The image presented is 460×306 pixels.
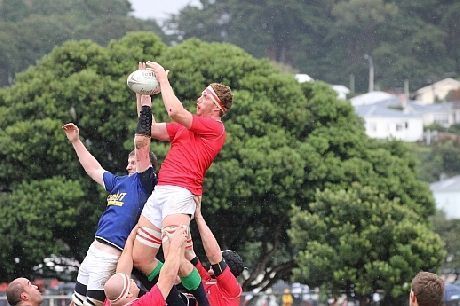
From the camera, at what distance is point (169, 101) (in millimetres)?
10953

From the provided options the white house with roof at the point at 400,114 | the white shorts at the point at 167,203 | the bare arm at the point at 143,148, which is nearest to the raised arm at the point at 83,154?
the bare arm at the point at 143,148

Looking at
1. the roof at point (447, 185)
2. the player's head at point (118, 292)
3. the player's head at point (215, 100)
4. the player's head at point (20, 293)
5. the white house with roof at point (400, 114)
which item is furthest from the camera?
the white house with roof at point (400, 114)

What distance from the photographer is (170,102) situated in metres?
11.0

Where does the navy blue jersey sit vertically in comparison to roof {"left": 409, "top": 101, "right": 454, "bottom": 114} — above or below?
above

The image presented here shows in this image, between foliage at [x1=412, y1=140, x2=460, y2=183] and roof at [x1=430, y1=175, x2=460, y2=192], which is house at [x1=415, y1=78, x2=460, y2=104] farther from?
roof at [x1=430, y1=175, x2=460, y2=192]

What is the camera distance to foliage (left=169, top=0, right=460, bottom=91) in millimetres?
138750

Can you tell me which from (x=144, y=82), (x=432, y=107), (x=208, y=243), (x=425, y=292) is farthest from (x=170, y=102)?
(x=432, y=107)

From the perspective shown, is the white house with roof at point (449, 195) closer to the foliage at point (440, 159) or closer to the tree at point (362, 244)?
the foliage at point (440, 159)

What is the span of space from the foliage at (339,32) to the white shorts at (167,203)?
413ft

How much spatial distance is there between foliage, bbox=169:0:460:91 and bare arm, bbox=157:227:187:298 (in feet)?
419

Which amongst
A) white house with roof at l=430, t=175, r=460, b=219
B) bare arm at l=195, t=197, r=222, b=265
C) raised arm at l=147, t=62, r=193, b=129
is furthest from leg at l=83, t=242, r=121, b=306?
white house with roof at l=430, t=175, r=460, b=219

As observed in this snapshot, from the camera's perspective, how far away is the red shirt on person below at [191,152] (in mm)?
11250

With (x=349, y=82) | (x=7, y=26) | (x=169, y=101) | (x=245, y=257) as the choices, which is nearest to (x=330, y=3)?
(x=349, y=82)

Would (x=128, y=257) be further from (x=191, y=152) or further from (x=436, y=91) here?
(x=436, y=91)
